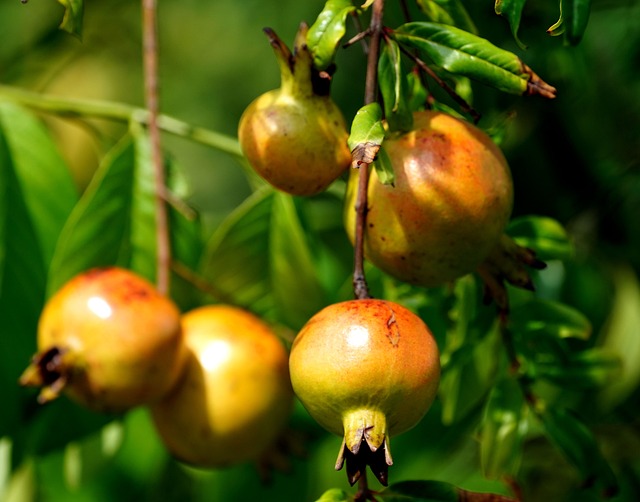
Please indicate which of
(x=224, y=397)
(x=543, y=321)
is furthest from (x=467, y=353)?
(x=224, y=397)

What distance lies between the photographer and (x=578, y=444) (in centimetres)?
111

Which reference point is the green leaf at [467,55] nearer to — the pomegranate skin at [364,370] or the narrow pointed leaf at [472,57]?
the narrow pointed leaf at [472,57]

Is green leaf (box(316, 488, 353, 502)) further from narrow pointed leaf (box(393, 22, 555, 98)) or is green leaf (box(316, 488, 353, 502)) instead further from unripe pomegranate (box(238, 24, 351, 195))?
narrow pointed leaf (box(393, 22, 555, 98))

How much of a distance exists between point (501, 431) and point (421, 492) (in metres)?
0.29

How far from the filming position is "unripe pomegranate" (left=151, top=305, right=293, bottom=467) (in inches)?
47.7

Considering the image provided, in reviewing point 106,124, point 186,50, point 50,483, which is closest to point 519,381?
point 50,483

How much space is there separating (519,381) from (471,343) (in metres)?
0.07

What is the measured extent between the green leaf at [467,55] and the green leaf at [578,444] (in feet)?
1.49

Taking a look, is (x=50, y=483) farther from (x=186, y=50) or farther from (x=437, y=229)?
(x=186, y=50)

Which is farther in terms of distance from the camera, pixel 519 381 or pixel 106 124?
pixel 106 124

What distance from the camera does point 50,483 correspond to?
173 centimetres

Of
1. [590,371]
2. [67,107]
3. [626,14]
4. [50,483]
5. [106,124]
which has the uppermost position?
[626,14]

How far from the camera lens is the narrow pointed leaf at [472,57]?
0.83 meters

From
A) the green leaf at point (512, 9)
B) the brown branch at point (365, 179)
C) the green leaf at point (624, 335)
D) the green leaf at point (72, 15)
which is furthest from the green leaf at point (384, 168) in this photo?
the green leaf at point (624, 335)
